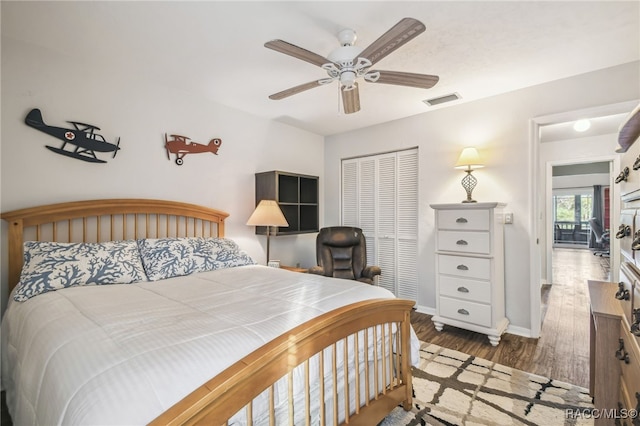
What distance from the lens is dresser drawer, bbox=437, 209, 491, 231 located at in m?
2.84

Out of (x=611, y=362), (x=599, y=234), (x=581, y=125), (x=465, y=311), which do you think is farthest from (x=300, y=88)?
(x=599, y=234)

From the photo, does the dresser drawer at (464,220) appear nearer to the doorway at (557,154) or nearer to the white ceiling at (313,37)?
the doorway at (557,154)

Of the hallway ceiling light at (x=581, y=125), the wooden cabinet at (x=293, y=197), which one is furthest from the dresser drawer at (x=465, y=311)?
the hallway ceiling light at (x=581, y=125)

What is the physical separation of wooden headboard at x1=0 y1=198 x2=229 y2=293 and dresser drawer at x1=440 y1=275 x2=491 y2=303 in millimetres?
2481

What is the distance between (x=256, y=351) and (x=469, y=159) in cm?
298

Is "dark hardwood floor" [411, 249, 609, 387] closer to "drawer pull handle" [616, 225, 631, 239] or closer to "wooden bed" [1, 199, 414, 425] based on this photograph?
"wooden bed" [1, 199, 414, 425]

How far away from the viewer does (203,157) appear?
3.19 m

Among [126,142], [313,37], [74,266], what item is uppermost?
[313,37]

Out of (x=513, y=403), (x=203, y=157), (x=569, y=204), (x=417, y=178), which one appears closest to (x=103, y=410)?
(x=513, y=403)

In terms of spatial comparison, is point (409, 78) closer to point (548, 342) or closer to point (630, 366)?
point (630, 366)

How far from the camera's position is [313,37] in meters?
2.08

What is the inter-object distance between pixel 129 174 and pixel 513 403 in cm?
345

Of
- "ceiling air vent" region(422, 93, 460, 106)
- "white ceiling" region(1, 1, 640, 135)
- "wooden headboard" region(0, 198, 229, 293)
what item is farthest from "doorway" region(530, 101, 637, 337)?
"wooden headboard" region(0, 198, 229, 293)

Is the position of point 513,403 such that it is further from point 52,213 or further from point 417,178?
point 52,213
